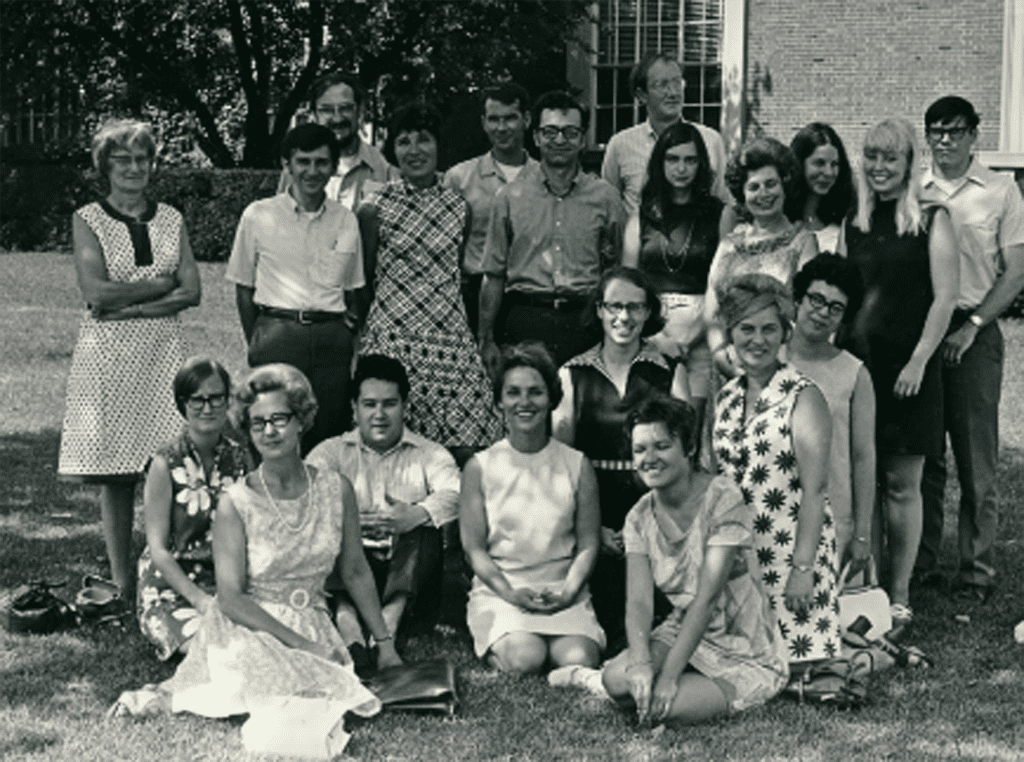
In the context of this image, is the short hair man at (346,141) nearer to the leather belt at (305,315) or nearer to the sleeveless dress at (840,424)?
the leather belt at (305,315)

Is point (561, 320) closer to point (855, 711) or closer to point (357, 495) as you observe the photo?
point (357, 495)

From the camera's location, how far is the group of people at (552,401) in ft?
18.1

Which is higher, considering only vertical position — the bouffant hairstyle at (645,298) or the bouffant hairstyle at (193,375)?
the bouffant hairstyle at (645,298)

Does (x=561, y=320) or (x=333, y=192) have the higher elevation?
(x=333, y=192)

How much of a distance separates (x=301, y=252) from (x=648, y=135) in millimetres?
1913

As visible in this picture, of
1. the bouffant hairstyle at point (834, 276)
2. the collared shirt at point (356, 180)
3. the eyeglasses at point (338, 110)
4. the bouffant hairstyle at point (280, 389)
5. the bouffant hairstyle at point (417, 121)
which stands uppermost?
the eyeglasses at point (338, 110)

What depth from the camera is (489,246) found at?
22.5 feet

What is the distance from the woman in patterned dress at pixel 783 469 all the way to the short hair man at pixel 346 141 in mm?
2102

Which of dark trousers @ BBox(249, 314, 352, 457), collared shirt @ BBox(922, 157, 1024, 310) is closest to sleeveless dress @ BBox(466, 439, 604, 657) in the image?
dark trousers @ BBox(249, 314, 352, 457)

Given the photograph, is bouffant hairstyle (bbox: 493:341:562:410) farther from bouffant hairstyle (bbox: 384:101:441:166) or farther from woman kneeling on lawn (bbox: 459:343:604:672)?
bouffant hairstyle (bbox: 384:101:441:166)

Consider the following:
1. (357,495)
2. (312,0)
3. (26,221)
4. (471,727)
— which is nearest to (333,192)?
(357,495)

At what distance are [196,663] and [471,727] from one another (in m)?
0.94

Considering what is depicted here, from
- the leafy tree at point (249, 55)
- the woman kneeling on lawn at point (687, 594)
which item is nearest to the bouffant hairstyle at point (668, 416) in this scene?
the woman kneeling on lawn at point (687, 594)

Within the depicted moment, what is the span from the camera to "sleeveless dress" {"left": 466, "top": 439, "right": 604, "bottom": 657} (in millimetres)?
6070
